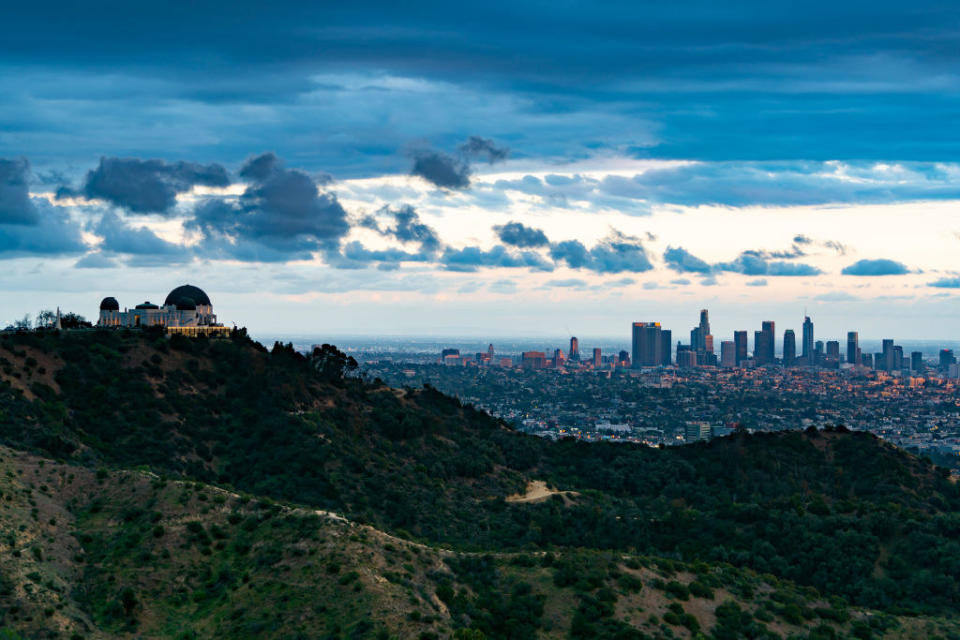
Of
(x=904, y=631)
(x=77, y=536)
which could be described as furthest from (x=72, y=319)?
(x=904, y=631)

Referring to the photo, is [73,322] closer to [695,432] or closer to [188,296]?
[188,296]

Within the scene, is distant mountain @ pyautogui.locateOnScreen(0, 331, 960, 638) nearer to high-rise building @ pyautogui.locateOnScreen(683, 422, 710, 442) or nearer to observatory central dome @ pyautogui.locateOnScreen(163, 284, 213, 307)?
observatory central dome @ pyautogui.locateOnScreen(163, 284, 213, 307)

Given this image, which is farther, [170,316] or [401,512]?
[170,316]

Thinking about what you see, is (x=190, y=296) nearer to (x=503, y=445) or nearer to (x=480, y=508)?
(x=503, y=445)

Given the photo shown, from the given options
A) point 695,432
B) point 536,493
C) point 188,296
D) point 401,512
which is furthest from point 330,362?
point 695,432

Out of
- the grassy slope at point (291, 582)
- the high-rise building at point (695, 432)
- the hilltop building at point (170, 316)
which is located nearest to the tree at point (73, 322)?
the hilltop building at point (170, 316)

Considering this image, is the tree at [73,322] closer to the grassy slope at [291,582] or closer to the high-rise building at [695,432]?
the grassy slope at [291,582]

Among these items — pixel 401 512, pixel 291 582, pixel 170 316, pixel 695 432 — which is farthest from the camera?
pixel 695 432

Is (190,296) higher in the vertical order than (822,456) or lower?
higher
